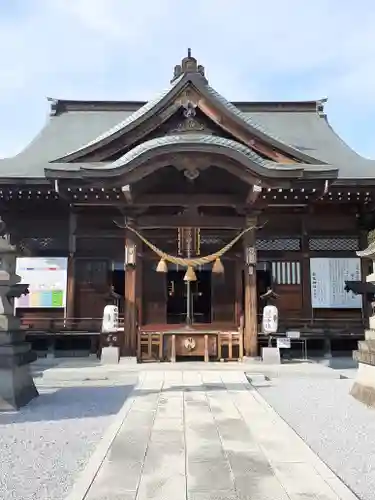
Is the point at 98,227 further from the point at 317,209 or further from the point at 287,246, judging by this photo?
the point at 317,209

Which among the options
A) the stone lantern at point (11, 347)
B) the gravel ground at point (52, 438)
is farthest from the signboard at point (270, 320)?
the stone lantern at point (11, 347)

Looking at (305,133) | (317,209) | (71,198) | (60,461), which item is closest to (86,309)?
(71,198)

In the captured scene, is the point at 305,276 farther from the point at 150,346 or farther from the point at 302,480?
the point at 302,480

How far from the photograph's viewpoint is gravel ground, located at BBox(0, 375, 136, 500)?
379 cm

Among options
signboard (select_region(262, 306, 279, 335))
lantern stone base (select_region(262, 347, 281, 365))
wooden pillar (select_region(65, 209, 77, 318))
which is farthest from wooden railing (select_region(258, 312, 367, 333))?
wooden pillar (select_region(65, 209, 77, 318))

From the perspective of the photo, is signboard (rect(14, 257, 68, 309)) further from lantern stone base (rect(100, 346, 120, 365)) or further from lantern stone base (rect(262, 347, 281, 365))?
lantern stone base (rect(262, 347, 281, 365))

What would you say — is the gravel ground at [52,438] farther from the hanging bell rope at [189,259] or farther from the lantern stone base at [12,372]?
the hanging bell rope at [189,259]

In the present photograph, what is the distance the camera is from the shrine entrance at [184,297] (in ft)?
50.4

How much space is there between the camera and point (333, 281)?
530 inches

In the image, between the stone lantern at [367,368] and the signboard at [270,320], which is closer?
the stone lantern at [367,368]

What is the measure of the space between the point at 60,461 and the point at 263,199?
30.1 feet

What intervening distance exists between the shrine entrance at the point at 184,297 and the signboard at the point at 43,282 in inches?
137

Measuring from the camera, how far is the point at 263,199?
12.3 meters

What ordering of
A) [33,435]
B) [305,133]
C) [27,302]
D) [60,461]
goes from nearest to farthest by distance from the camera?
[60,461] < [33,435] < [27,302] < [305,133]
